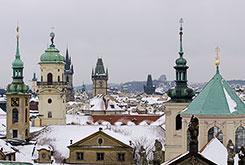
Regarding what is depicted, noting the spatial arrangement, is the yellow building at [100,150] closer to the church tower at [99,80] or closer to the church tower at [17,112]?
the church tower at [17,112]

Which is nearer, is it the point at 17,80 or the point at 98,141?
the point at 98,141

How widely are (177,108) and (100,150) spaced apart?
1233 cm

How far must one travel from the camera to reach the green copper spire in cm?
6044

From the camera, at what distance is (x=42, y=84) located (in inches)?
2712

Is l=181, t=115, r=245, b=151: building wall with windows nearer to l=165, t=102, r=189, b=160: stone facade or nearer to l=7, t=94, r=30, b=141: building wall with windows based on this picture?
l=165, t=102, r=189, b=160: stone facade

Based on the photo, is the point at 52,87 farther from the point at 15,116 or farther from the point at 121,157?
the point at 121,157

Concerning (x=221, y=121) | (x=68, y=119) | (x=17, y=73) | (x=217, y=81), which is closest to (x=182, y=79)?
(x=217, y=81)

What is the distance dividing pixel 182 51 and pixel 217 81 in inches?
476

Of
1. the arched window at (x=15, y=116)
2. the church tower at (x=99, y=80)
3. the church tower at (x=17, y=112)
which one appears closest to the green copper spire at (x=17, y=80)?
the church tower at (x=17, y=112)

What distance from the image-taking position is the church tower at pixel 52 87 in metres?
68.9

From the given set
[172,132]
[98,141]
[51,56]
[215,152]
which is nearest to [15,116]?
[98,141]

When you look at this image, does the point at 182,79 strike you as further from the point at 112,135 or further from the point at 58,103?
the point at 58,103

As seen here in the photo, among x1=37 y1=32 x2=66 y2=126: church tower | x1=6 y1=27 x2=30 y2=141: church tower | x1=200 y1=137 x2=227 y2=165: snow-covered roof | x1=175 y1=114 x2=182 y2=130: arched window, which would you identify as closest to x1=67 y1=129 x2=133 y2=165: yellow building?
x1=6 y1=27 x2=30 y2=141: church tower

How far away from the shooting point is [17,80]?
2413 inches
